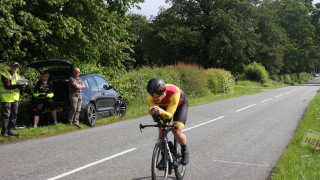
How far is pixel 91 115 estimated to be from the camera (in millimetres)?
11180

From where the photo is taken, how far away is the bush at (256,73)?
55812 mm

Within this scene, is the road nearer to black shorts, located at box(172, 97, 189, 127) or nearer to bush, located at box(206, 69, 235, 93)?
black shorts, located at box(172, 97, 189, 127)

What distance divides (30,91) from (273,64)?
59.5m

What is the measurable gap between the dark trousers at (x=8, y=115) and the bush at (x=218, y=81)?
76.2 ft

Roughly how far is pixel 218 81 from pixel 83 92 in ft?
73.6

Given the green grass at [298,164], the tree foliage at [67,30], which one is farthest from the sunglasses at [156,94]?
the tree foliage at [67,30]

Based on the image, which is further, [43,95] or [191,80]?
[191,80]

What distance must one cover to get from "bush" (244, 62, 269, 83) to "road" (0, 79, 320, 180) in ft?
153

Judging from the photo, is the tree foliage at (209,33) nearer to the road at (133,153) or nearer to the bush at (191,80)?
the bush at (191,80)

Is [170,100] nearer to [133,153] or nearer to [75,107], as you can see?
[133,153]

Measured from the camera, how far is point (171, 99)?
15.7ft

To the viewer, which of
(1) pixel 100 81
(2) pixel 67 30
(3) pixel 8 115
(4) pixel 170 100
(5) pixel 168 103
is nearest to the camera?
(4) pixel 170 100

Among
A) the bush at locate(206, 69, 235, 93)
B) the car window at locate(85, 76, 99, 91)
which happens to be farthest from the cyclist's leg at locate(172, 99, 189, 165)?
the bush at locate(206, 69, 235, 93)

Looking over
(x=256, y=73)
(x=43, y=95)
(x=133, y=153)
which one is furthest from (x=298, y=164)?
(x=256, y=73)
